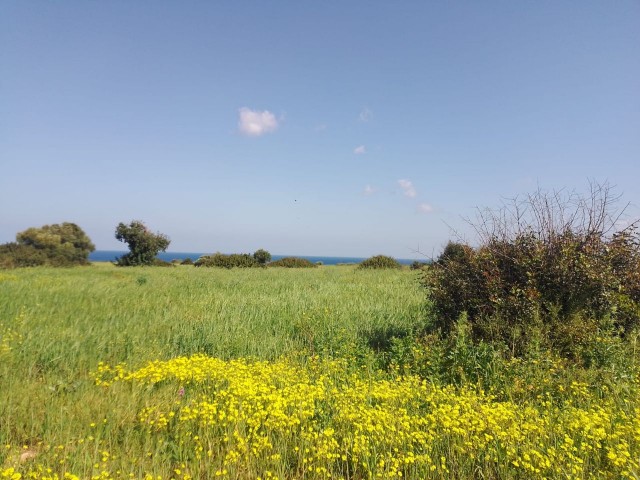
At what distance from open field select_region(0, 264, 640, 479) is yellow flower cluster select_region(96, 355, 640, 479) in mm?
19

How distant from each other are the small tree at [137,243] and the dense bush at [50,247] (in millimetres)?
5205

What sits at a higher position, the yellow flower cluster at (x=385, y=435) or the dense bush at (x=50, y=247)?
the dense bush at (x=50, y=247)

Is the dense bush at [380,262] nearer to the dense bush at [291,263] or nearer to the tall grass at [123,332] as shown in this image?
the dense bush at [291,263]

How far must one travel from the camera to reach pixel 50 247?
40.1m

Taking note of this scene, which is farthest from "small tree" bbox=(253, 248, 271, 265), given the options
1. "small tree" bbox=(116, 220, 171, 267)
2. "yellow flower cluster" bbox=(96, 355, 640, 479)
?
"yellow flower cluster" bbox=(96, 355, 640, 479)

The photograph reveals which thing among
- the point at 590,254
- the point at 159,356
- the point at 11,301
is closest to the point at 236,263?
the point at 11,301

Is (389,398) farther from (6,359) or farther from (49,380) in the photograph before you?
(6,359)

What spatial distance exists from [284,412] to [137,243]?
130ft

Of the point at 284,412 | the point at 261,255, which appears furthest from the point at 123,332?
the point at 261,255

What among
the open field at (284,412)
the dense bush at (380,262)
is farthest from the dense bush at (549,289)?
the dense bush at (380,262)

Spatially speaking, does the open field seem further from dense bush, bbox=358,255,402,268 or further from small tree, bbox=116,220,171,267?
small tree, bbox=116,220,171,267

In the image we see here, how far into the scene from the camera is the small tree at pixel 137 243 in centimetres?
3816

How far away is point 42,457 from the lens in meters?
Answer: 3.28

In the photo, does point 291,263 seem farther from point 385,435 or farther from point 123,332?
point 385,435
